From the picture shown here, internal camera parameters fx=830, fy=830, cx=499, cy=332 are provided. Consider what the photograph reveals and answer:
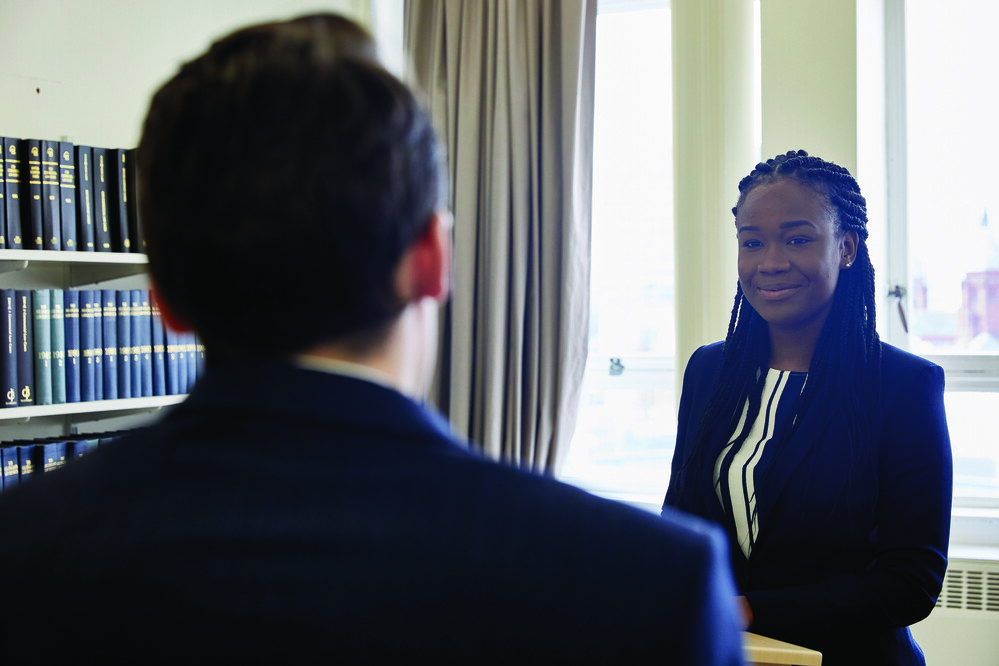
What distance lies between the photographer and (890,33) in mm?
2826

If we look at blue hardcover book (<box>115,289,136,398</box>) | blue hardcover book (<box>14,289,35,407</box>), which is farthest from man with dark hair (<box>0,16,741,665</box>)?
A: blue hardcover book (<box>115,289,136,398</box>)

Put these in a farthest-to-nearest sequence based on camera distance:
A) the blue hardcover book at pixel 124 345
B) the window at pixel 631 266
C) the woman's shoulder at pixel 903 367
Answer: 1. the window at pixel 631 266
2. the blue hardcover book at pixel 124 345
3. the woman's shoulder at pixel 903 367

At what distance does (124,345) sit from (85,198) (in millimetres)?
413

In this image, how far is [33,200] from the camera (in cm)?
215

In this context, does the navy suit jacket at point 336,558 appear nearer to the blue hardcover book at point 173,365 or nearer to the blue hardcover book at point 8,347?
the blue hardcover book at point 8,347

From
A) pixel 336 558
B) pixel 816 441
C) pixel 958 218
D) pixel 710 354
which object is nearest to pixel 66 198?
pixel 710 354

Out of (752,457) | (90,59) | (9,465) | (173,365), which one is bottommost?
(9,465)

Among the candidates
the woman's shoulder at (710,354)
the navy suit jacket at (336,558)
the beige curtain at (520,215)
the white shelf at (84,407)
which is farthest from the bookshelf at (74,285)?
the navy suit jacket at (336,558)

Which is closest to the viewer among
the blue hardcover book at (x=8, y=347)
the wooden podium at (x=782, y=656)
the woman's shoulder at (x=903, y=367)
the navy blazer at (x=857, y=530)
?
the wooden podium at (x=782, y=656)

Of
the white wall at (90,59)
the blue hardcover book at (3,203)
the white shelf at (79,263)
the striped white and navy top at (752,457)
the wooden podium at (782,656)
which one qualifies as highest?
the white wall at (90,59)

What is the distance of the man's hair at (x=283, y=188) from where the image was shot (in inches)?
16.8

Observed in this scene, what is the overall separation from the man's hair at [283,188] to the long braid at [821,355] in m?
1.17

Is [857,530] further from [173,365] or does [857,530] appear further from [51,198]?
[51,198]

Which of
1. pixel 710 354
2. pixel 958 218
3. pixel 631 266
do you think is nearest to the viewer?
pixel 710 354
